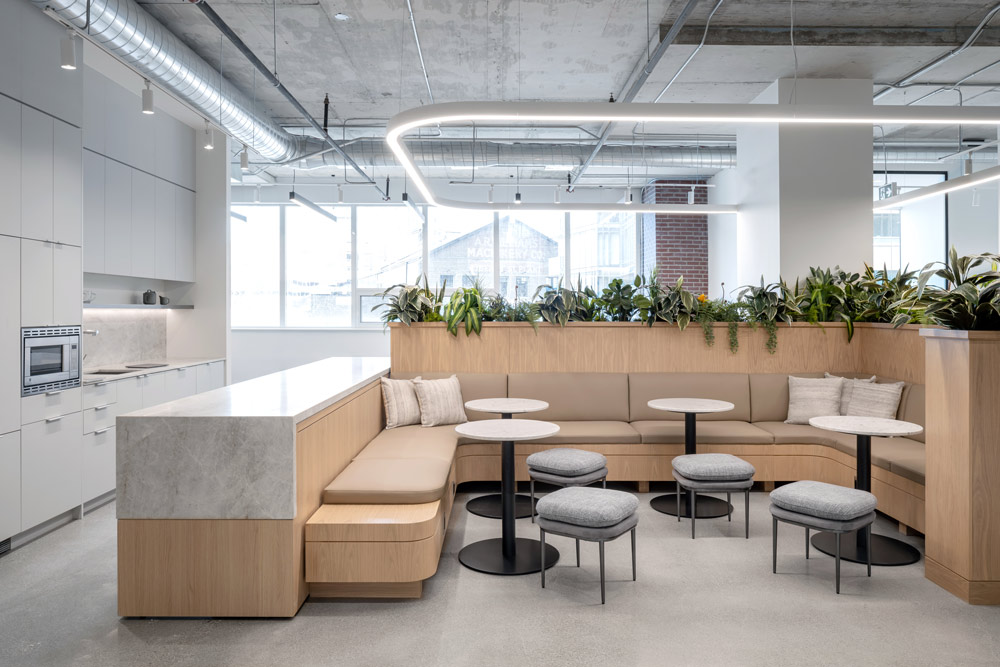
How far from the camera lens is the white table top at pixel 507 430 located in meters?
3.41

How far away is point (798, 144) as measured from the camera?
20.5 ft

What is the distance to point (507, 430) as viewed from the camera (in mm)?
3561

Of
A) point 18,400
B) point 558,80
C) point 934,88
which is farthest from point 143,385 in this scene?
point 934,88

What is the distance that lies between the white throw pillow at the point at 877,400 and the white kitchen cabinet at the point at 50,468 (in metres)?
5.68

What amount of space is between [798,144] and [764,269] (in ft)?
4.21

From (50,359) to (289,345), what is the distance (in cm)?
681

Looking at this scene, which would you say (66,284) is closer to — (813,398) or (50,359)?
(50,359)

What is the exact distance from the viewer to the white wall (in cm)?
1087

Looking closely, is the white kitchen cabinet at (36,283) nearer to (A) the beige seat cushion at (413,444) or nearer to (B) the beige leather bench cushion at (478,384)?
(A) the beige seat cushion at (413,444)

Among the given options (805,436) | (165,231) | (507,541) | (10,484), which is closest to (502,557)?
(507,541)

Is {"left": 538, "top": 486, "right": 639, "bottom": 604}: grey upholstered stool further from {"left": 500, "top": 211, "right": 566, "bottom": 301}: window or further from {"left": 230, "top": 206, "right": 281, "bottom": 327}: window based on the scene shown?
{"left": 230, "top": 206, "right": 281, "bottom": 327}: window

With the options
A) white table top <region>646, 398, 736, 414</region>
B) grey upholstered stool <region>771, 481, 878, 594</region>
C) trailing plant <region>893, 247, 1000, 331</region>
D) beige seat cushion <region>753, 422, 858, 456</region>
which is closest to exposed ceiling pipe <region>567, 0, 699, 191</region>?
trailing plant <region>893, 247, 1000, 331</region>

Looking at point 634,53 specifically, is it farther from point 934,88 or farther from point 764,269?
point 934,88

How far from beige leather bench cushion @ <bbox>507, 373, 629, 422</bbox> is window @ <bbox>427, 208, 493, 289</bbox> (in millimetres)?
5970
